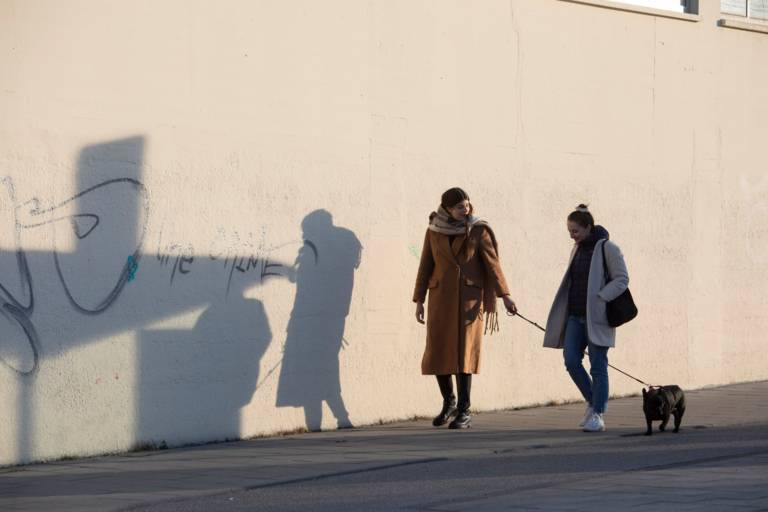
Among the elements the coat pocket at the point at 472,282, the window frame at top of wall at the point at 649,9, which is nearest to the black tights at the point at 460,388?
the coat pocket at the point at 472,282

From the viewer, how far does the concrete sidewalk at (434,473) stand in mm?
7941

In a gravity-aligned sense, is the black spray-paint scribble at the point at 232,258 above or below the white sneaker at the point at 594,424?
above

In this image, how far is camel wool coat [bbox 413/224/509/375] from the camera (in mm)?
11453

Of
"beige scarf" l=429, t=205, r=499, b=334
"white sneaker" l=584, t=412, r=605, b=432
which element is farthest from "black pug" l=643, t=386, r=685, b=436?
"beige scarf" l=429, t=205, r=499, b=334

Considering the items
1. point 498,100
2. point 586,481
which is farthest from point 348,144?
point 586,481

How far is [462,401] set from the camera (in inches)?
452

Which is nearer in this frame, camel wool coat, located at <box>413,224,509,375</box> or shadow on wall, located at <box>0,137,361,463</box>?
shadow on wall, located at <box>0,137,361,463</box>

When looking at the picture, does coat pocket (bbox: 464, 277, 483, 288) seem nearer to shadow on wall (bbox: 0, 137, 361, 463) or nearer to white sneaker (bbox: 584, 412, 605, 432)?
shadow on wall (bbox: 0, 137, 361, 463)

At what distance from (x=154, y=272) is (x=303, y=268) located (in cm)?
139

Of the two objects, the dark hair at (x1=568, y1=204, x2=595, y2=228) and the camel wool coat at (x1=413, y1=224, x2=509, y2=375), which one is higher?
the dark hair at (x1=568, y1=204, x2=595, y2=228)

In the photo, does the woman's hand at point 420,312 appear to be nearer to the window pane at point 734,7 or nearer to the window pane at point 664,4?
the window pane at point 664,4

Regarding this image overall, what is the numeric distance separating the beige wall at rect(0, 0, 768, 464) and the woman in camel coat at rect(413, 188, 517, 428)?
54 cm

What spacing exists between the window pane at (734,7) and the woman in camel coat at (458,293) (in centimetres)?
533

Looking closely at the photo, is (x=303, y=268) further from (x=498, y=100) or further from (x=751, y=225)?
(x=751, y=225)
